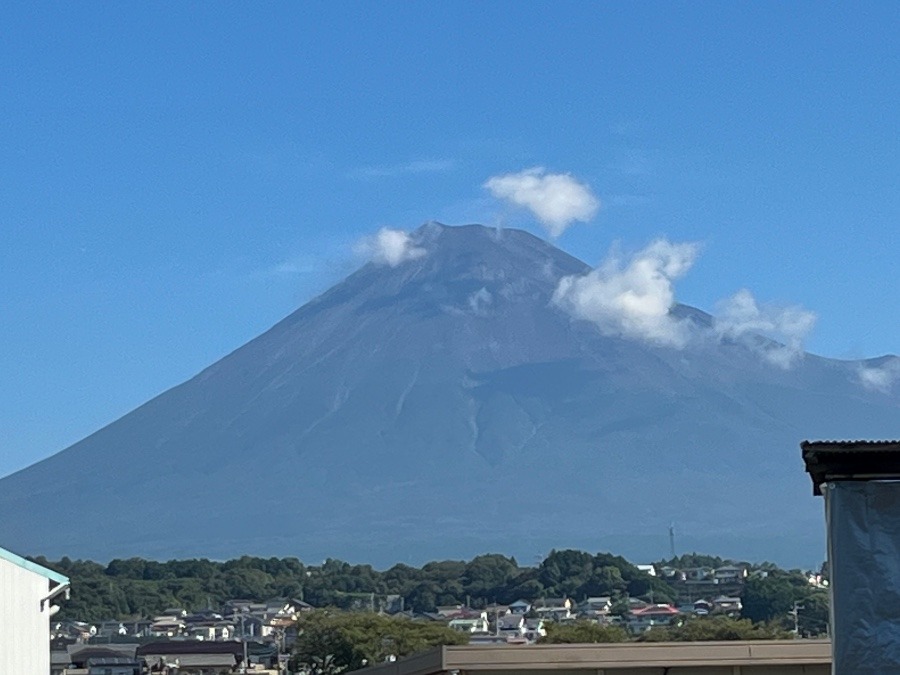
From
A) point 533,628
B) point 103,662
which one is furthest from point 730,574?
point 103,662

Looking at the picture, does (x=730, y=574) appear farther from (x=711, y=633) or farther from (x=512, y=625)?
(x=711, y=633)

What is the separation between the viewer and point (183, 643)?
8294cm

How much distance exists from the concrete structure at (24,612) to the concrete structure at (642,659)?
259 inches

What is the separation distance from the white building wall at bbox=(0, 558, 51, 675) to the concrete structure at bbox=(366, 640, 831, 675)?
259 inches

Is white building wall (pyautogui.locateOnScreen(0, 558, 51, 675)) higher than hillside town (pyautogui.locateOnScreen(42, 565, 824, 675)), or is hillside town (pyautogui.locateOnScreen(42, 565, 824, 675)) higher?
white building wall (pyautogui.locateOnScreen(0, 558, 51, 675))

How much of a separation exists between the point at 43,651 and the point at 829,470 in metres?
12.0

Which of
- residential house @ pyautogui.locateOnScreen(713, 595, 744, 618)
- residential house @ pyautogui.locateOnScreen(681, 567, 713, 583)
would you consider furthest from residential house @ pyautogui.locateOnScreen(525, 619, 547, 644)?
residential house @ pyautogui.locateOnScreen(681, 567, 713, 583)

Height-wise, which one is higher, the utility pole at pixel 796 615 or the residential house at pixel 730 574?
the residential house at pixel 730 574

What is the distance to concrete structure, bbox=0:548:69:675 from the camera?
59.6 ft

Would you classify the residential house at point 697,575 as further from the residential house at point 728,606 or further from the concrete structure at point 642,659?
the concrete structure at point 642,659

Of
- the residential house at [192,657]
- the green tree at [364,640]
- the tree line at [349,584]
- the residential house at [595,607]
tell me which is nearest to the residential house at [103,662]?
the residential house at [192,657]

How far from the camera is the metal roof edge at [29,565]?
1811 centimetres

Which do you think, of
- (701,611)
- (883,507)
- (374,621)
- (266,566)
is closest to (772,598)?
(701,611)

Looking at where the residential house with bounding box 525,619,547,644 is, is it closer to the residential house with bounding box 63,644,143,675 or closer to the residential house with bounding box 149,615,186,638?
the residential house with bounding box 63,644,143,675
